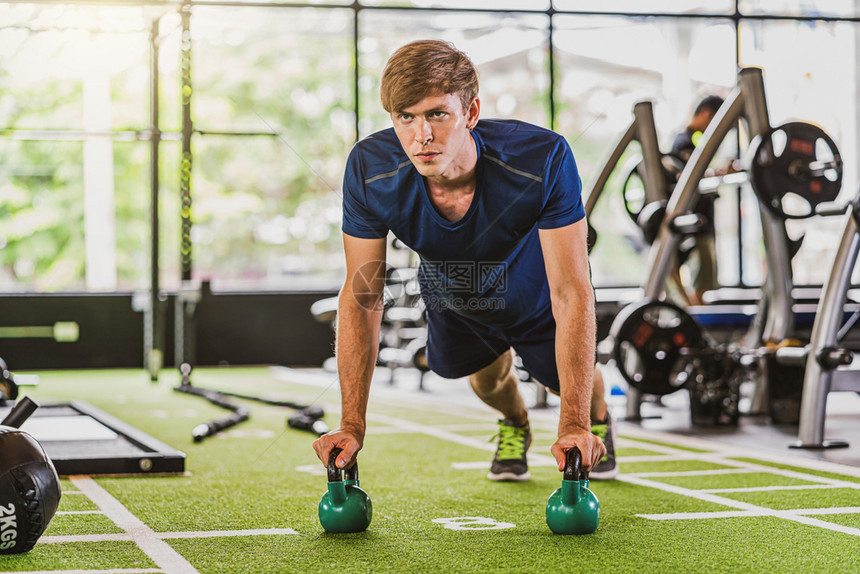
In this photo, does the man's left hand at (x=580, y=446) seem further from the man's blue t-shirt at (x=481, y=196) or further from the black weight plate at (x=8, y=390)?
the black weight plate at (x=8, y=390)

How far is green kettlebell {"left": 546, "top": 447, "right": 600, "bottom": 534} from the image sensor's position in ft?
6.47

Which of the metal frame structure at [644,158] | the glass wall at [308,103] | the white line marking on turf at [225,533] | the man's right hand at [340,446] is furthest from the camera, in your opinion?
the glass wall at [308,103]

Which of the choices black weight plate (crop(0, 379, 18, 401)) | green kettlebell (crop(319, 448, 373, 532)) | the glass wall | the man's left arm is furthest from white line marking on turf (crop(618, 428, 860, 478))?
the glass wall

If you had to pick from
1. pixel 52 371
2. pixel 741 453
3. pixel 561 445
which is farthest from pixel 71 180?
pixel 561 445

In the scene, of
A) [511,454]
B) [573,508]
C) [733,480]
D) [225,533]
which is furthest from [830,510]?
[225,533]

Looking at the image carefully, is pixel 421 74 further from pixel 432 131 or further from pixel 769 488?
pixel 769 488

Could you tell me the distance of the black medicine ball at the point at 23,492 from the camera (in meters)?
1.73

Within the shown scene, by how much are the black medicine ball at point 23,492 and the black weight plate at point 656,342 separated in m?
2.57

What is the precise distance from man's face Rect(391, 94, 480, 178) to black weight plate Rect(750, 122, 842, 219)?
2315mm

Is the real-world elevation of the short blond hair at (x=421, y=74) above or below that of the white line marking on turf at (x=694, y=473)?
above

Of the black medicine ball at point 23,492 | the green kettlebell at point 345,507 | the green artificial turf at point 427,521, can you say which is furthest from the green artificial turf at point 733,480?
the black medicine ball at point 23,492

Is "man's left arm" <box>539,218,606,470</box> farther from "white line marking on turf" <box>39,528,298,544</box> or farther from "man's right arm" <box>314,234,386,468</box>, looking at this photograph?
"white line marking on turf" <box>39,528,298,544</box>

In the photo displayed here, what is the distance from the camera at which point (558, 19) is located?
27.2 ft

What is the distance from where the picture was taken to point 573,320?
6.42 feet
